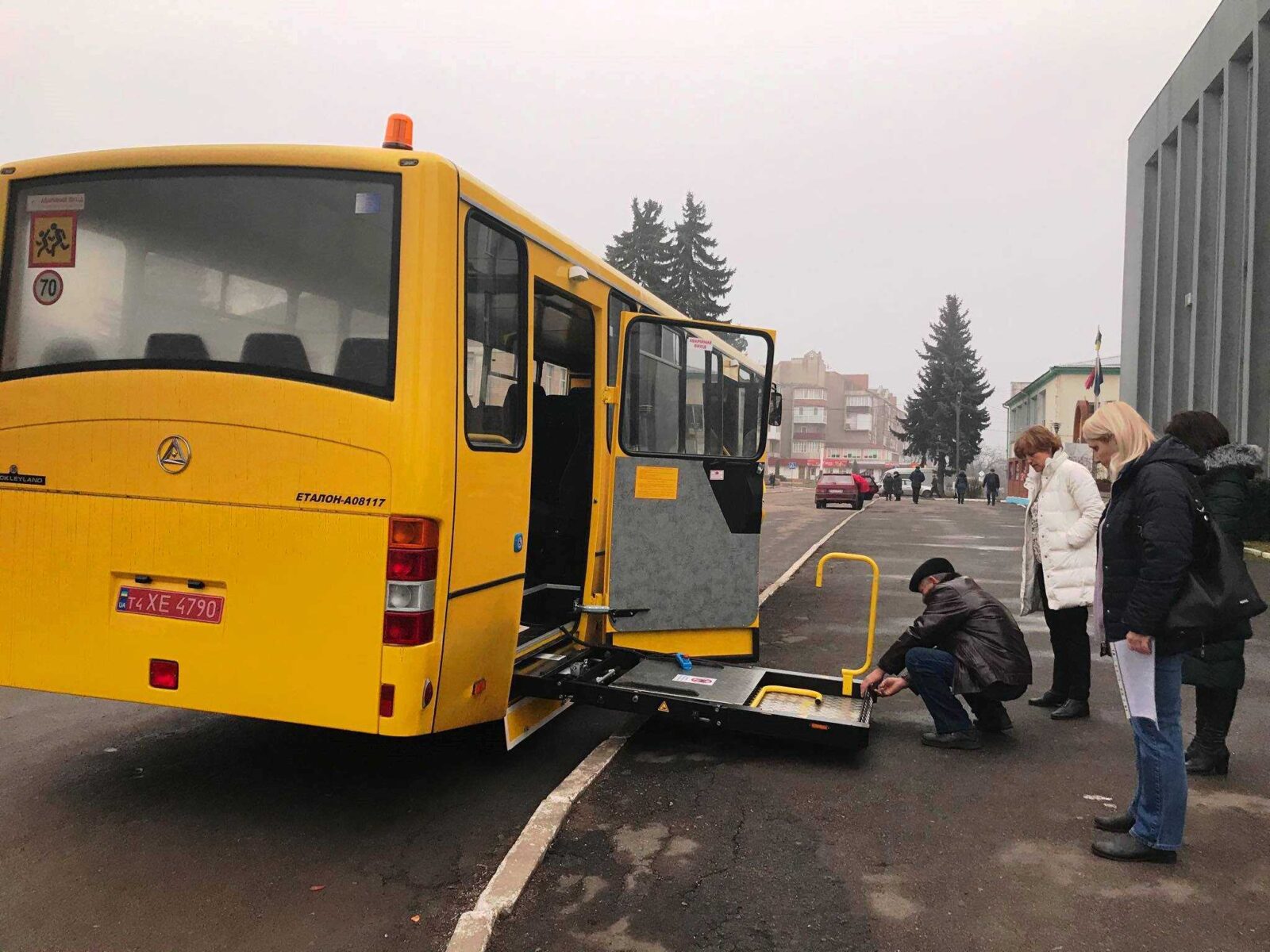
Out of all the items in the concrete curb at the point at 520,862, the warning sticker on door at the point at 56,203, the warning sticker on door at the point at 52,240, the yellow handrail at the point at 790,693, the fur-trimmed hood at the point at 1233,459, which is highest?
the warning sticker on door at the point at 56,203

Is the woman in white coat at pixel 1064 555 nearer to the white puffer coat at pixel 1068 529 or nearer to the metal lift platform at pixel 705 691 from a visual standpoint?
the white puffer coat at pixel 1068 529

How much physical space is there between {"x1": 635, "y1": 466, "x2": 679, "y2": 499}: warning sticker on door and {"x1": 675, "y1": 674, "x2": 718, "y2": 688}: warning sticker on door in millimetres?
1187

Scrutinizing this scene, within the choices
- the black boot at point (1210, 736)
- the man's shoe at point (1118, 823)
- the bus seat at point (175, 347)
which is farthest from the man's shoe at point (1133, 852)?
the bus seat at point (175, 347)

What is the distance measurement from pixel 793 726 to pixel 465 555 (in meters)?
2.07

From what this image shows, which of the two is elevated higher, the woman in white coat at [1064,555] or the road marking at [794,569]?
the woman in white coat at [1064,555]

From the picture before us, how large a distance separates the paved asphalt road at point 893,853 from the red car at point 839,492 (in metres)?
32.3

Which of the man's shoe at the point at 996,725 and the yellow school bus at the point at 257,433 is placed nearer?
the yellow school bus at the point at 257,433

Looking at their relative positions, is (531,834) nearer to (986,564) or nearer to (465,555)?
(465,555)

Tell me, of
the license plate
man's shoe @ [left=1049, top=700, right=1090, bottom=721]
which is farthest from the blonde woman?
the license plate

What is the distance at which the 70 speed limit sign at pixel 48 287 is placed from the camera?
436 centimetres

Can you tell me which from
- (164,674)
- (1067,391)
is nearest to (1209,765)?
(164,674)

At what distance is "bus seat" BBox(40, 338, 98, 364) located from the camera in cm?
427

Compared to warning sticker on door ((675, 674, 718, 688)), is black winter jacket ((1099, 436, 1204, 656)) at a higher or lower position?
higher

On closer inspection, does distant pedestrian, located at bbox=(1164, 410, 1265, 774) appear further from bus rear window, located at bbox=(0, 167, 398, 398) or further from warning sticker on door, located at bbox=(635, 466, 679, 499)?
bus rear window, located at bbox=(0, 167, 398, 398)
